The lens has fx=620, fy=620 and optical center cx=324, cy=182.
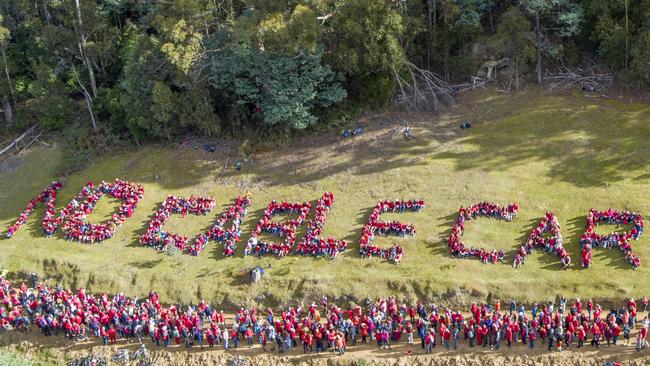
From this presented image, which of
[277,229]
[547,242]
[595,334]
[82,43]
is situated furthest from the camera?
[82,43]

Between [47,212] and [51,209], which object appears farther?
[51,209]

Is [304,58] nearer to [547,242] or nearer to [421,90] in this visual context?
[421,90]

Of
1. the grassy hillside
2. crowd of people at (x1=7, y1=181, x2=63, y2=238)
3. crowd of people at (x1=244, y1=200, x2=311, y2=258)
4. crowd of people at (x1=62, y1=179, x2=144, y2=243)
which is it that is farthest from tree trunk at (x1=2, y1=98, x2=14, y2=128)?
crowd of people at (x1=244, y1=200, x2=311, y2=258)

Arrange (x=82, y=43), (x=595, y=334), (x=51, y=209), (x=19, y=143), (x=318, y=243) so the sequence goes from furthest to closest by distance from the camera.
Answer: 1. (x=19, y=143)
2. (x=82, y=43)
3. (x=51, y=209)
4. (x=318, y=243)
5. (x=595, y=334)

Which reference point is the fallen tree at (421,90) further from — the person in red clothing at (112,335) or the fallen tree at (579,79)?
the person in red clothing at (112,335)

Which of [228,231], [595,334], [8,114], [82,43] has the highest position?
[82,43]

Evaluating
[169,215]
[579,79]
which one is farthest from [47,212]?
[579,79]
